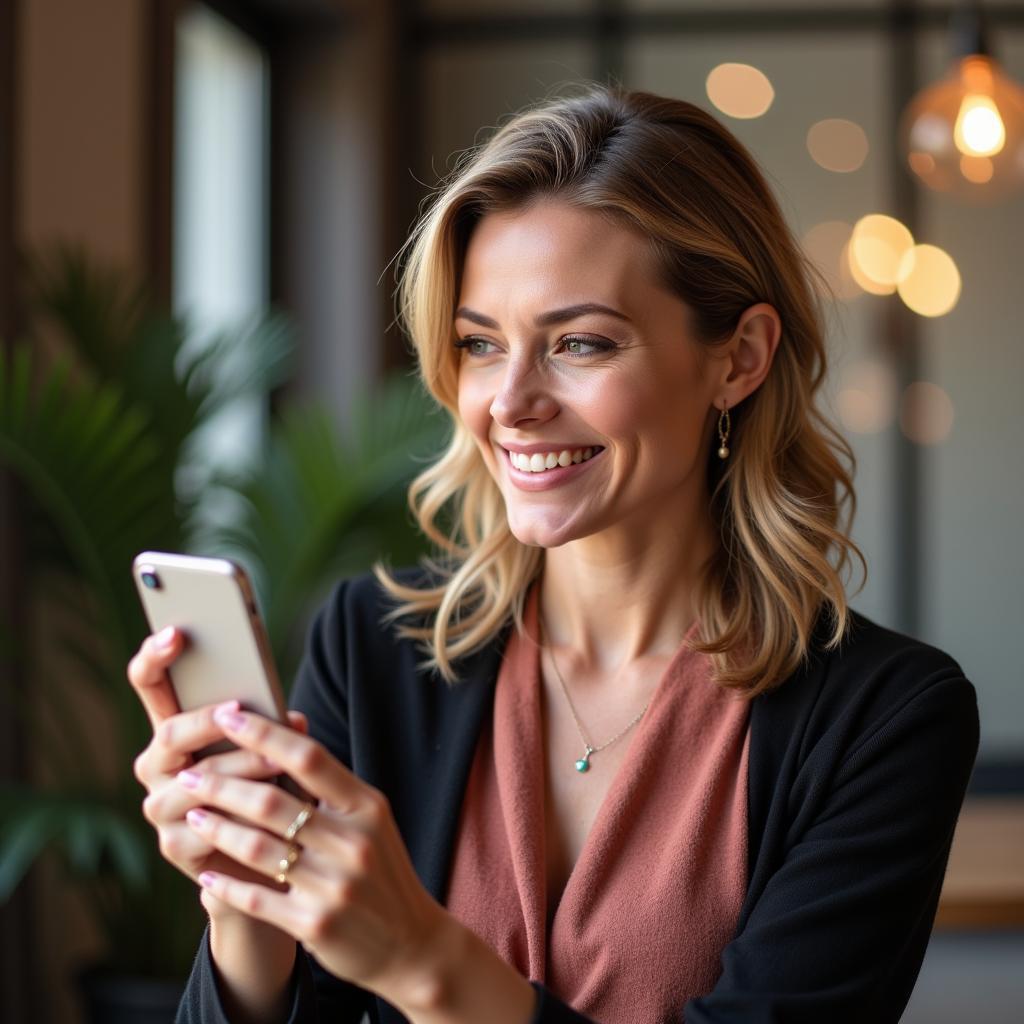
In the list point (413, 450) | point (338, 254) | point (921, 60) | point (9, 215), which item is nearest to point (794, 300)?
point (413, 450)

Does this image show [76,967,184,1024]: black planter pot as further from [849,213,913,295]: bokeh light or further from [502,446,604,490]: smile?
[849,213,913,295]: bokeh light

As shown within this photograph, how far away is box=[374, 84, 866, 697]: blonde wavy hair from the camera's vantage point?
1.57m

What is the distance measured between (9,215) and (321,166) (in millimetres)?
2554

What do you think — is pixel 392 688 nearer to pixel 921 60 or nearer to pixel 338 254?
pixel 338 254

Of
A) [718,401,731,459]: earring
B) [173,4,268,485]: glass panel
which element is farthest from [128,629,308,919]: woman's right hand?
[173,4,268,485]: glass panel

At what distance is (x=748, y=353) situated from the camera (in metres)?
1.69

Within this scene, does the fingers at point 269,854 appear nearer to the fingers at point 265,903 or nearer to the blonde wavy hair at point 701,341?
the fingers at point 265,903

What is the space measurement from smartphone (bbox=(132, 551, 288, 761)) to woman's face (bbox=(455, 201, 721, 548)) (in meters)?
0.47

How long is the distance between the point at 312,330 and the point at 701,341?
3731 millimetres

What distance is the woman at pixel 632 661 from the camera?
4.65 feet

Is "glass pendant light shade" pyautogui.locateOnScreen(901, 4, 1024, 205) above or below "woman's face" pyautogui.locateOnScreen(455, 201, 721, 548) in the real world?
above

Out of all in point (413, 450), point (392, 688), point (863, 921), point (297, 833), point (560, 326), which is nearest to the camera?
point (297, 833)

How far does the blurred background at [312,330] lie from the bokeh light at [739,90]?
1 cm

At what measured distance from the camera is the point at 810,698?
1.55 meters
